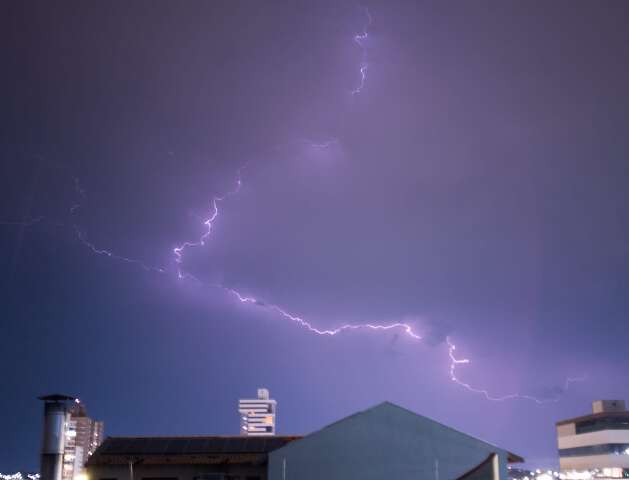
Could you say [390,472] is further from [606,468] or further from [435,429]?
[606,468]

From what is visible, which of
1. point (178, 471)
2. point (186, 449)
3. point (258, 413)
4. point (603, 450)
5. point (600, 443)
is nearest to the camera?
point (178, 471)

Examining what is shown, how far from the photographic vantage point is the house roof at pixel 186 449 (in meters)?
39.6

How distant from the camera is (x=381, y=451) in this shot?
116 feet

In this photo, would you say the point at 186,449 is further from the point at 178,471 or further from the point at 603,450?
the point at 603,450

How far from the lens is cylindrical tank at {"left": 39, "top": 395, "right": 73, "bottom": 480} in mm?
41312

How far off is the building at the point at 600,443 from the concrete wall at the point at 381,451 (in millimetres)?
43741

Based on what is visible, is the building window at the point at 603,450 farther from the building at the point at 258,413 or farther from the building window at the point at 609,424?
the building at the point at 258,413

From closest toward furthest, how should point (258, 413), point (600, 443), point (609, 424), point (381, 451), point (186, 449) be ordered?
point (381, 451)
point (186, 449)
point (609, 424)
point (600, 443)
point (258, 413)

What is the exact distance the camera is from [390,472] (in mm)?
34969

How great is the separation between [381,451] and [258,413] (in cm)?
16390

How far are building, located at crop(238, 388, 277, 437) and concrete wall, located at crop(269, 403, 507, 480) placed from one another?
15887cm

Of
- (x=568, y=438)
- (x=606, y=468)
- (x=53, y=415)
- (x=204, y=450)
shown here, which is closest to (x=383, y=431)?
(x=204, y=450)

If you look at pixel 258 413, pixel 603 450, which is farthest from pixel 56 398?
pixel 258 413

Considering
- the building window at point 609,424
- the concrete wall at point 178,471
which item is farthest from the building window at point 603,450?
the concrete wall at point 178,471
